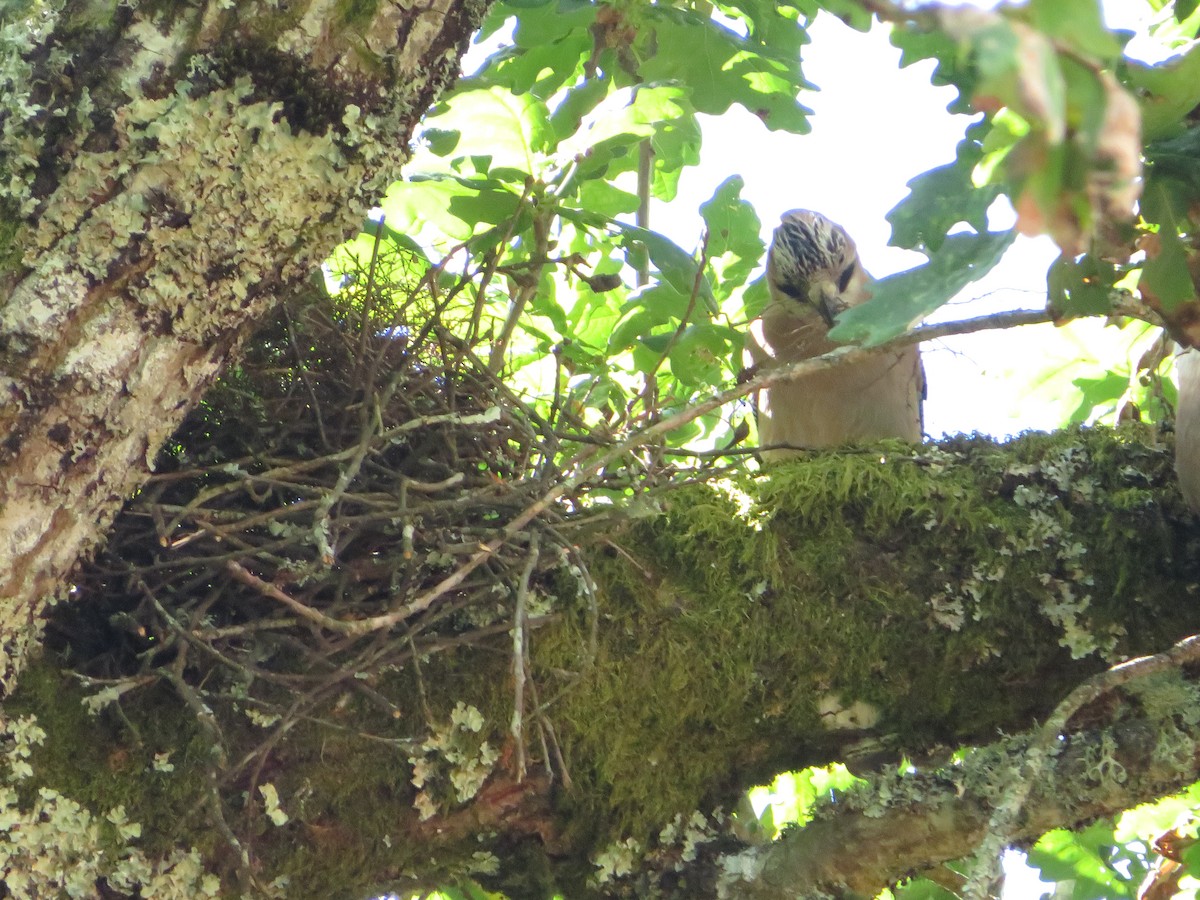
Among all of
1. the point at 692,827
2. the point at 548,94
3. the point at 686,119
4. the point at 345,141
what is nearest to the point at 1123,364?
the point at 686,119

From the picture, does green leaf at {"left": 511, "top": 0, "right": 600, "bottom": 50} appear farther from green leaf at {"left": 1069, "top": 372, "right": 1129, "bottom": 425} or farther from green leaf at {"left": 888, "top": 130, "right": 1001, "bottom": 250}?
green leaf at {"left": 1069, "top": 372, "right": 1129, "bottom": 425}

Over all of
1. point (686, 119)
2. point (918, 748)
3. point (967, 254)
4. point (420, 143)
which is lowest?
point (918, 748)

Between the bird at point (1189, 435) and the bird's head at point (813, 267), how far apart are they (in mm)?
2125

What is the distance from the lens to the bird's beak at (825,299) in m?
4.34

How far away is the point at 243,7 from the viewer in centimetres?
155

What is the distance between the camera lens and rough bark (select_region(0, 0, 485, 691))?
1.49 m

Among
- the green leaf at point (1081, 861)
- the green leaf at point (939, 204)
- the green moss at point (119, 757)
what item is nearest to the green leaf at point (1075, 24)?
the green leaf at point (939, 204)

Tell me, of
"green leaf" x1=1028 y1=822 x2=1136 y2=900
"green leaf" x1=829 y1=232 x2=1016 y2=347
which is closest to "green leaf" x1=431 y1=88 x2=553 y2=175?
"green leaf" x1=829 y1=232 x2=1016 y2=347

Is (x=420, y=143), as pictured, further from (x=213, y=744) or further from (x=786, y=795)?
(x=786, y=795)

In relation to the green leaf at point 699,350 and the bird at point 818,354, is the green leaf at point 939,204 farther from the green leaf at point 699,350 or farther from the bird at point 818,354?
the bird at point 818,354

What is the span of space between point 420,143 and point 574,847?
147 cm

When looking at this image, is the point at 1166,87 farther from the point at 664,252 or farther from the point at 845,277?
the point at 845,277

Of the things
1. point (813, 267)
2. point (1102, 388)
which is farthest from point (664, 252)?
point (813, 267)

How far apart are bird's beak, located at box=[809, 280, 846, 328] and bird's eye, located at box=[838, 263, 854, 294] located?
17 centimetres
